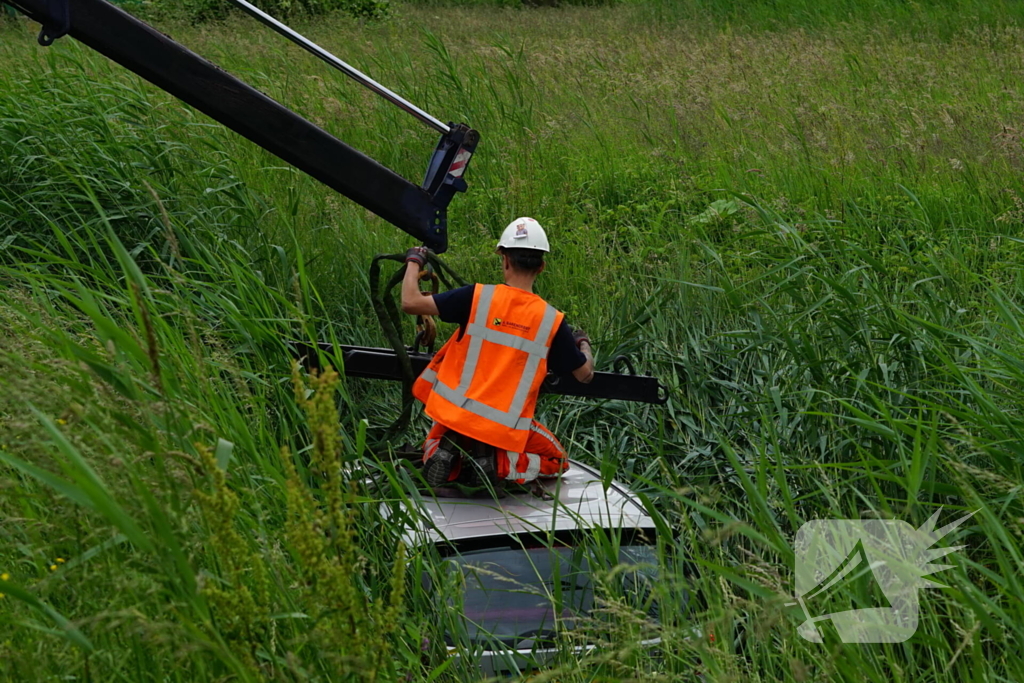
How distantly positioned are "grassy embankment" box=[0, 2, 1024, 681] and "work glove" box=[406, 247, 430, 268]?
0.60 meters

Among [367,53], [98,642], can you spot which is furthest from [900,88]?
[98,642]

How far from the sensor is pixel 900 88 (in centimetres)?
1002

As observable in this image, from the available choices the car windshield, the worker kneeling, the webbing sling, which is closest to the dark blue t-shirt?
the worker kneeling

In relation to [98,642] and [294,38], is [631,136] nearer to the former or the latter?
[294,38]

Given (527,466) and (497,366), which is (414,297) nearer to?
(497,366)

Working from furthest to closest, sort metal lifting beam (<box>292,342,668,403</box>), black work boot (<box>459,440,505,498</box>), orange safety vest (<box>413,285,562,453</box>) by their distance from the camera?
metal lifting beam (<box>292,342,668,403</box>), orange safety vest (<box>413,285,562,453</box>), black work boot (<box>459,440,505,498</box>)

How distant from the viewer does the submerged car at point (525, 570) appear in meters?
3.04

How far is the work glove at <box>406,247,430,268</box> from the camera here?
439cm

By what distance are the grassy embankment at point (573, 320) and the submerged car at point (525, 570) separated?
0.14 meters

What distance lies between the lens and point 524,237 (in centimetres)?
437

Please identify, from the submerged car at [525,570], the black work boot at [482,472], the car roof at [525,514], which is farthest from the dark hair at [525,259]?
the submerged car at [525,570]

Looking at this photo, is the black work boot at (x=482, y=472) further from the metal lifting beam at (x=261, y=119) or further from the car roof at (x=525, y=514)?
the metal lifting beam at (x=261, y=119)

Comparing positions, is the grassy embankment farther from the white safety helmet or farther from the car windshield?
the white safety helmet

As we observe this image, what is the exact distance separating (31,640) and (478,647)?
3.91 feet
